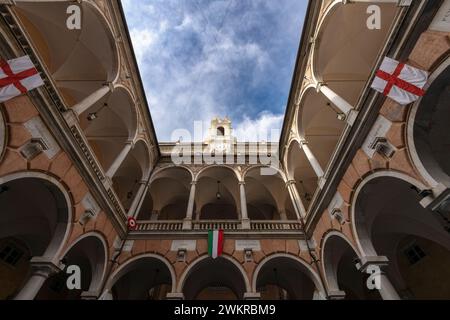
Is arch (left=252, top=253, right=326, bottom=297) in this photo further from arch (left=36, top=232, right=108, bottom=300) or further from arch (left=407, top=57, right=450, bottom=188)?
arch (left=407, top=57, right=450, bottom=188)

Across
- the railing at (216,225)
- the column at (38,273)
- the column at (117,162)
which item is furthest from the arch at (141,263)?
the column at (117,162)

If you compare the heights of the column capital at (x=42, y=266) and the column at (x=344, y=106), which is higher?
the column at (x=344, y=106)

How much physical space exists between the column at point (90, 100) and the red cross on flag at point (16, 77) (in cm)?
221

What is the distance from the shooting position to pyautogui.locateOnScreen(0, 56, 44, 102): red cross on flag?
226 inches

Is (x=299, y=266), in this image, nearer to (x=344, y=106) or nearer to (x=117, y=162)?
(x=344, y=106)

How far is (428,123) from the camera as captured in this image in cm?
582

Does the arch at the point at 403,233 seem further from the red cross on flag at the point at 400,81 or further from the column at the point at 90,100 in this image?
the column at the point at 90,100

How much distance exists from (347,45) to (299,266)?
35.1ft

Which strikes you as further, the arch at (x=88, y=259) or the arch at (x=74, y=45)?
the arch at (x=74, y=45)

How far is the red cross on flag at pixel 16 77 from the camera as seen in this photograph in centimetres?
573

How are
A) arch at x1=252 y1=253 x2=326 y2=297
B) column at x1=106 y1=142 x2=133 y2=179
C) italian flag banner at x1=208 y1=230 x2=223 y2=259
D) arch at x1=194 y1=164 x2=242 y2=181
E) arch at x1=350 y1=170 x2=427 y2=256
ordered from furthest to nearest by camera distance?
arch at x1=194 y1=164 x2=242 y2=181 < column at x1=106 y1=142 x2=133 y2=179 < italian flag banner at x1=208 y1=230 x2=223 y2=259 < arch at x1=252 y1=253 x2=326 y2=297 < arch at x1=350 y1=170 x2=427 y2=256

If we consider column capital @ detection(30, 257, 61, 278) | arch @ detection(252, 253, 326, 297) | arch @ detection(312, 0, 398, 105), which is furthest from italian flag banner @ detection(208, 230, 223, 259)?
arch @ detection(312, 0, 398, 105)

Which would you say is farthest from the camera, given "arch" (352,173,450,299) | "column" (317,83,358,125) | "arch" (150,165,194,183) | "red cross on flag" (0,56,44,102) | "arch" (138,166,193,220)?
"arch" (138,166,193,220)

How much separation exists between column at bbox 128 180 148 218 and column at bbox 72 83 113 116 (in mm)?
5655
